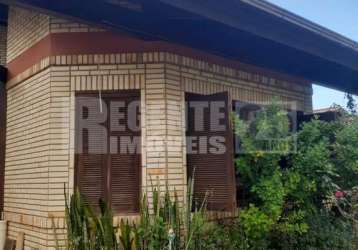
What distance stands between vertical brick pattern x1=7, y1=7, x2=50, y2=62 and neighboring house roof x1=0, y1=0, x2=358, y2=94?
→ 1.11 m

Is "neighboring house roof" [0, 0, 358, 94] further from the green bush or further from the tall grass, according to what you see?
the tall grass

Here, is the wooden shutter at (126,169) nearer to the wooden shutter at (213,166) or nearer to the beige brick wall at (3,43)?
the wooden shutter at (213,166)

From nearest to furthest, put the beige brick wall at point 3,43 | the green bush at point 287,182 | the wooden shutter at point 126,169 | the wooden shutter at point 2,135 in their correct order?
the green bush at point 287,182 → the wooden shutter at point 126,169 → the wooden shutter at point 2,135 → the beige brick wall at point 3,43

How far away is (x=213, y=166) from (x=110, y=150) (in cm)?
133

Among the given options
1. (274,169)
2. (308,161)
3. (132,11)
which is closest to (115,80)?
(132,11)

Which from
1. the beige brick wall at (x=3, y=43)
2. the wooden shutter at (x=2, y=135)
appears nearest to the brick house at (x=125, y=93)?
the wooden shutter at (x=2, y=135)

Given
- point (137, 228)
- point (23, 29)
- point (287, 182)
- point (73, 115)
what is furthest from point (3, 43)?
point (287, 182)

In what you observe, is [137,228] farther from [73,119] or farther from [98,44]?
[98,44]

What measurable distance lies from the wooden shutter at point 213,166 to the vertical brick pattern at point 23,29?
2.19m

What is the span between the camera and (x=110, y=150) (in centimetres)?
526

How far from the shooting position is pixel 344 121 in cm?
650

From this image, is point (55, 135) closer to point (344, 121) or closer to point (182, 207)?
point (182, 207)

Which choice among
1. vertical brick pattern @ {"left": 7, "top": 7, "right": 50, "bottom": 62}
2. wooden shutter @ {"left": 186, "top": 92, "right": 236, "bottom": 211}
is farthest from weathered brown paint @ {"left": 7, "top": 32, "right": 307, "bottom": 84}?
wooden shutter @ {"left": 186, "top": 92, "right": 236, "bottom": 211}

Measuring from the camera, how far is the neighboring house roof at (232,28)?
4617 mm
